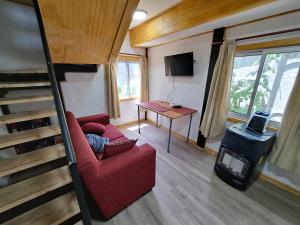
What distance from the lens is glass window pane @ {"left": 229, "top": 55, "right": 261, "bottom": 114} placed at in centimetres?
208

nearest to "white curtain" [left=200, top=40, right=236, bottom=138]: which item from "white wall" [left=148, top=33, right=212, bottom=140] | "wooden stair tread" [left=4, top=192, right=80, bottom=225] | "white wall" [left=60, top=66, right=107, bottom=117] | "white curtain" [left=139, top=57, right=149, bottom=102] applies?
"white wall" [left=148, top=33, right=212, bottom=140]

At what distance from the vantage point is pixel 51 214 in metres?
0.97

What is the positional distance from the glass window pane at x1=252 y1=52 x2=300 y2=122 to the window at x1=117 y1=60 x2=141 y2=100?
280cm

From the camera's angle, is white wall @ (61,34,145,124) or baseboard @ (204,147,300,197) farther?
white wall @ (61,34,145,124)

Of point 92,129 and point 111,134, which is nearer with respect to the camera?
point 92,129

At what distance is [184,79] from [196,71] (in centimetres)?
34

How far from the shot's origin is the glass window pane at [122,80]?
11.8ft

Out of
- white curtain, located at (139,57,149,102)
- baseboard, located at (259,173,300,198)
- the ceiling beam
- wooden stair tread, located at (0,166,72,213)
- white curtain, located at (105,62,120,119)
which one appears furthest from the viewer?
white curtain, located at (139,57,149,102)

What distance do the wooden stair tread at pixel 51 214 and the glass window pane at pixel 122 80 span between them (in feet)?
9.68

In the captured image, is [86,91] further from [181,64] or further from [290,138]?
[290,138]

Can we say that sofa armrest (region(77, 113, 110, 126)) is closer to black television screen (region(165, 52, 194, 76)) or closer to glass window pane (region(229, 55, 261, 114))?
black television screen (region(165, 52, 194, 76))

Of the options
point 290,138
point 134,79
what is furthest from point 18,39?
point 290,138

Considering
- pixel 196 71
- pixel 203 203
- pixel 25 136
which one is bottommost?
pixel 203 203

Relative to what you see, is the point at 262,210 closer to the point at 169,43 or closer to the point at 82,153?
the point at 82,153
